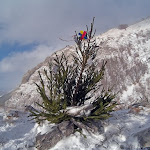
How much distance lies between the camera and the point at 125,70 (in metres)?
75.6

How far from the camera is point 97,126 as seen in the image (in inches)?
269

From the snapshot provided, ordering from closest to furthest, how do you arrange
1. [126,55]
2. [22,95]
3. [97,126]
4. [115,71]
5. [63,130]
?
[63,130] → [97,126] → [22,95] → [115,71] → [126,55]

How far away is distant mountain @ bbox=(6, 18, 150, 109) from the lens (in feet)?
218

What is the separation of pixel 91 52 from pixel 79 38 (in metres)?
0.87

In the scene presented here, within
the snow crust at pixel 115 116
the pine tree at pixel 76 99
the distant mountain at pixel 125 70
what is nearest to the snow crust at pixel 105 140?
the snow crust at pixel 115 116

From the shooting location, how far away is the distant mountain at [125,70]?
66.4m

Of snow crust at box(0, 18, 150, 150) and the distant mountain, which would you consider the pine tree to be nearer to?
snow crust at box(0, 18, 150, 150)

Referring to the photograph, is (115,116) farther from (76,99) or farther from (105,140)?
(105,140)

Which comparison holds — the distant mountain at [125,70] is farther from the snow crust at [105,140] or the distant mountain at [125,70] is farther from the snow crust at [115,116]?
the snow crust at [105,140]

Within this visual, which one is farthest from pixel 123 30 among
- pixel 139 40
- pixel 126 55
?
pixel 126 55

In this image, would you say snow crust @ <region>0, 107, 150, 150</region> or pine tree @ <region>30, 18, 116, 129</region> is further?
pine tree @ <region>30, 18, 116, 129</region>


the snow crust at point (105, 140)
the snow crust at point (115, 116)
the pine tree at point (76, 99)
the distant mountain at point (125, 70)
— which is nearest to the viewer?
the snow crust at point (105, 140)

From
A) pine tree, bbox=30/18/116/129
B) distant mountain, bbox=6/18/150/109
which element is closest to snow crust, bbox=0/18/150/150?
distant mountain, bbox=6/18/150/109

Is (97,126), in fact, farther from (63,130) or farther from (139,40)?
(139,40)
